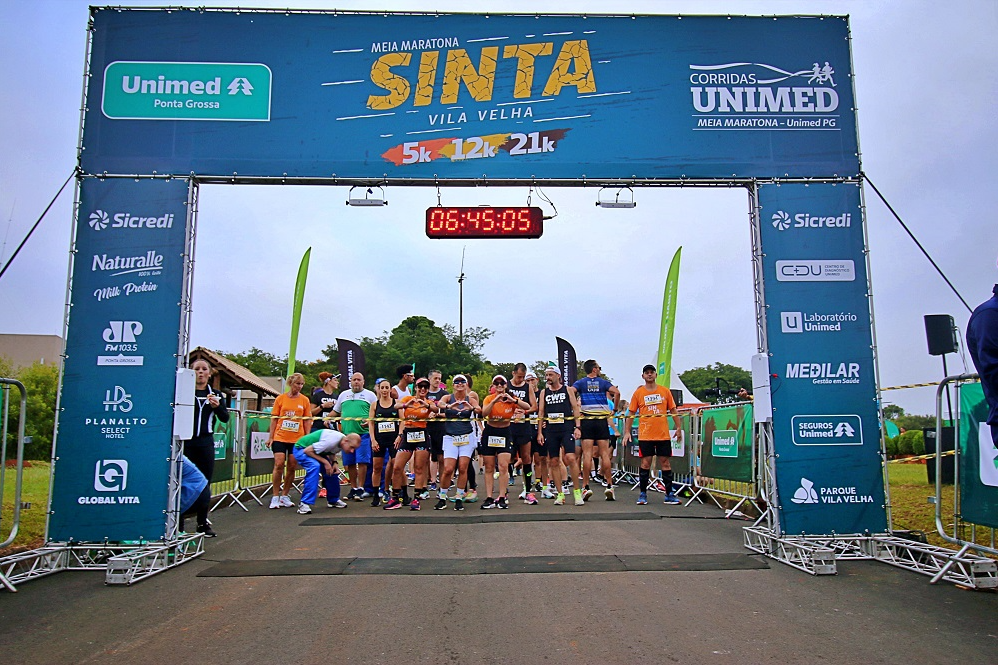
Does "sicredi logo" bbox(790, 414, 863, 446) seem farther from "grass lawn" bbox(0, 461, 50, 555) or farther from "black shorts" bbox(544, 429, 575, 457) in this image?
"grass lawn" bbox(0, 461, 50, 555)

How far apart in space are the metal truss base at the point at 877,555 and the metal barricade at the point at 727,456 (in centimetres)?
235

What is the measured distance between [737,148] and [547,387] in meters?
4.64

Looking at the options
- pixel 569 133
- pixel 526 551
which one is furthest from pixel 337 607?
pixel 569 133

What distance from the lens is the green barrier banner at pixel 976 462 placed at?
Result: 5.39 meters

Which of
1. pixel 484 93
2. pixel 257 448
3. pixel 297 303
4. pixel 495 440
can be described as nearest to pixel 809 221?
pixel 484 93

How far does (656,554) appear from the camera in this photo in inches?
255

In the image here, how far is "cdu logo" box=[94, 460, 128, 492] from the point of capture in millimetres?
6613

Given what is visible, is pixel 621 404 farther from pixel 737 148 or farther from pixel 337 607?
pixel 337 607

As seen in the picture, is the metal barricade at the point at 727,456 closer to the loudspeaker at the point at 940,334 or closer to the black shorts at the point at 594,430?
the black shorts at the point at 594,430

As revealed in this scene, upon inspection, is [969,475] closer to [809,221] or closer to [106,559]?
[809,221]

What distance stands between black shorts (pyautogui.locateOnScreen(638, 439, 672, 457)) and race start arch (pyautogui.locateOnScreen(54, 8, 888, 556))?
3629 millimetres

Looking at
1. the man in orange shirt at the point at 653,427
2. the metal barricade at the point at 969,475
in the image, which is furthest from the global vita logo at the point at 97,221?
the metal barricade at the point at 969,475

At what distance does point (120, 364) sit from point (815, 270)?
6.93m

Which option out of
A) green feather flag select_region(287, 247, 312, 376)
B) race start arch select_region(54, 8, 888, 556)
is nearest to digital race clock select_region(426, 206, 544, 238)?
race start arch select_region(54, 8, 888, 556)
